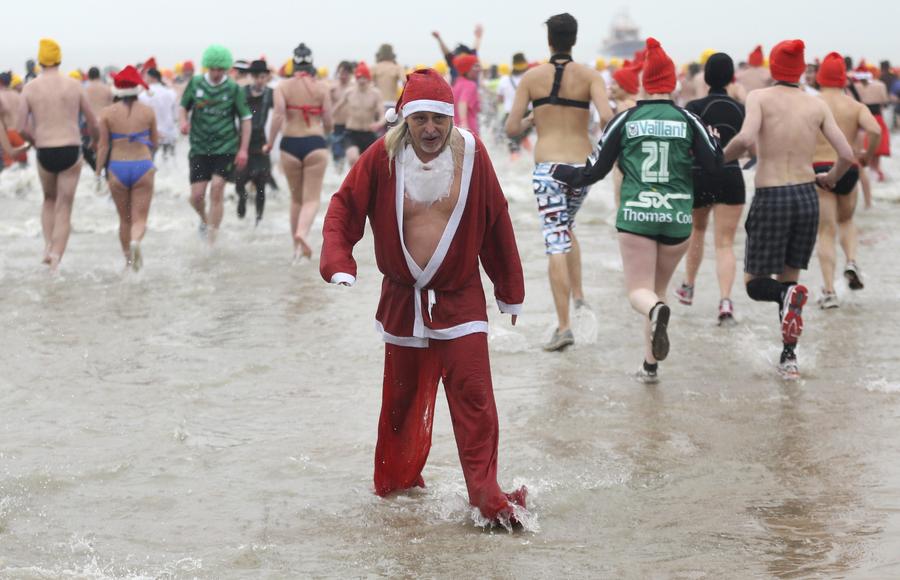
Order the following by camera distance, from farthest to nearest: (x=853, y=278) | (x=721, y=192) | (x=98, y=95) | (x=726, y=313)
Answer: (x=98, y=95)
(x=853, y=278)
(x=726, y=313)
(x=721, y=192)

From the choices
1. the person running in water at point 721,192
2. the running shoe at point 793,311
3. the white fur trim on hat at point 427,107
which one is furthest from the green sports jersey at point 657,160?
the white fur trim on hat at point 427,107

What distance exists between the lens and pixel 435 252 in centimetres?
511

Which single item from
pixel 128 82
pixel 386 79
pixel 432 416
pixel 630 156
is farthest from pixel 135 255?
pixel 386 79

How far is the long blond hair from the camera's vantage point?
16.6ft

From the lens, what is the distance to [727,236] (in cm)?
945

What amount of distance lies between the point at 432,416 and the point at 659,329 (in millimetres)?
1951

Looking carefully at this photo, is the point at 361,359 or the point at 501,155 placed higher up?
the point at 361,359

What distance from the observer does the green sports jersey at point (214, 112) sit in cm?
1201

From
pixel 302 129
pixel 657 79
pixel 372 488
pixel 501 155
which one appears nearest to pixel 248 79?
pixel 302 129

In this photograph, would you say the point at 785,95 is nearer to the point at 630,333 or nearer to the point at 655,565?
the point at 630,333

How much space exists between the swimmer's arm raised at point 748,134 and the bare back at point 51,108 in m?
5.83

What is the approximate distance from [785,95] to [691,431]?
2.41 m

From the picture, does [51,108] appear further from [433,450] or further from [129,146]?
[433,450]

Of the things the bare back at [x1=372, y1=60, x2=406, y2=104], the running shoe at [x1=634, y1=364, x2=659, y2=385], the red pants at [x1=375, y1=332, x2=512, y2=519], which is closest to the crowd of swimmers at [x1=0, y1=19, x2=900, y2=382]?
the running shoe at [x1=634, y1=364, x2=659, y2=385]
